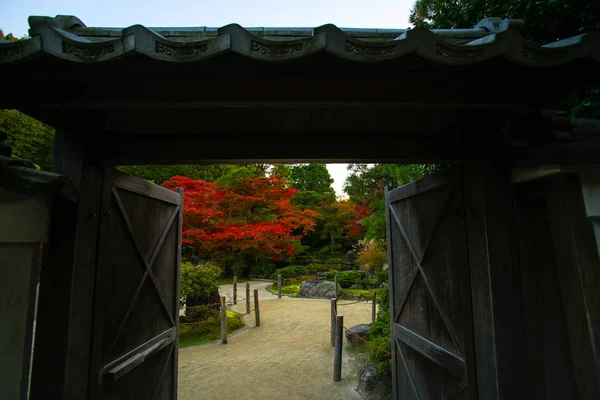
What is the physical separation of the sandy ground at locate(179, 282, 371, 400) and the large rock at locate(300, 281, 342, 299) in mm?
3136

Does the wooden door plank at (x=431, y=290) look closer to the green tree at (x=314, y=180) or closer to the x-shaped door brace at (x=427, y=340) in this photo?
the x-shaped door brace at (x=427, y=340)

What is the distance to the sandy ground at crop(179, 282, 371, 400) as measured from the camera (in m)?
4.45

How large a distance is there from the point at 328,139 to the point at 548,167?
1.19 metres

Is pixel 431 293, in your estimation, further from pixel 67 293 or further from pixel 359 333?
pixel 359 333

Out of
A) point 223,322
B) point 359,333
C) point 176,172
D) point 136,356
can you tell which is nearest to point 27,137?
point 223,322

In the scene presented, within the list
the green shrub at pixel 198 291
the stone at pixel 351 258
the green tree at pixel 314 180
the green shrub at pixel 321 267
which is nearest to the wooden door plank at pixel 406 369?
the green shrub at pixel 198 291

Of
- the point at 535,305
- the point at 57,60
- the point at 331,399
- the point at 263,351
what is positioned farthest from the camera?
the point at 263,351

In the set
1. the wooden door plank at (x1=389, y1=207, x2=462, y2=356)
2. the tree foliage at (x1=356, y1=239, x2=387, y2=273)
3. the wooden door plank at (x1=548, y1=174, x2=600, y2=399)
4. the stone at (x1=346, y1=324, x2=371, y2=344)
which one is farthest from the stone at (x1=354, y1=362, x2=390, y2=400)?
the tree foliage at (x1=356, y1=239, x2=387, y2=273)

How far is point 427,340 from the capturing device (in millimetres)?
2471

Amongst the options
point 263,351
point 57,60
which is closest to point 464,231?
point 57,60

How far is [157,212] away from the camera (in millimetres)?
2855

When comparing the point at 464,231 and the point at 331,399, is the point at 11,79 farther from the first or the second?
the point at 331,399

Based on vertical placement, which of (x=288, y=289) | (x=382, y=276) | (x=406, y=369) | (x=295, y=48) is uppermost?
(x=295, y=48)

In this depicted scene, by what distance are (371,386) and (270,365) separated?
1901 mm
